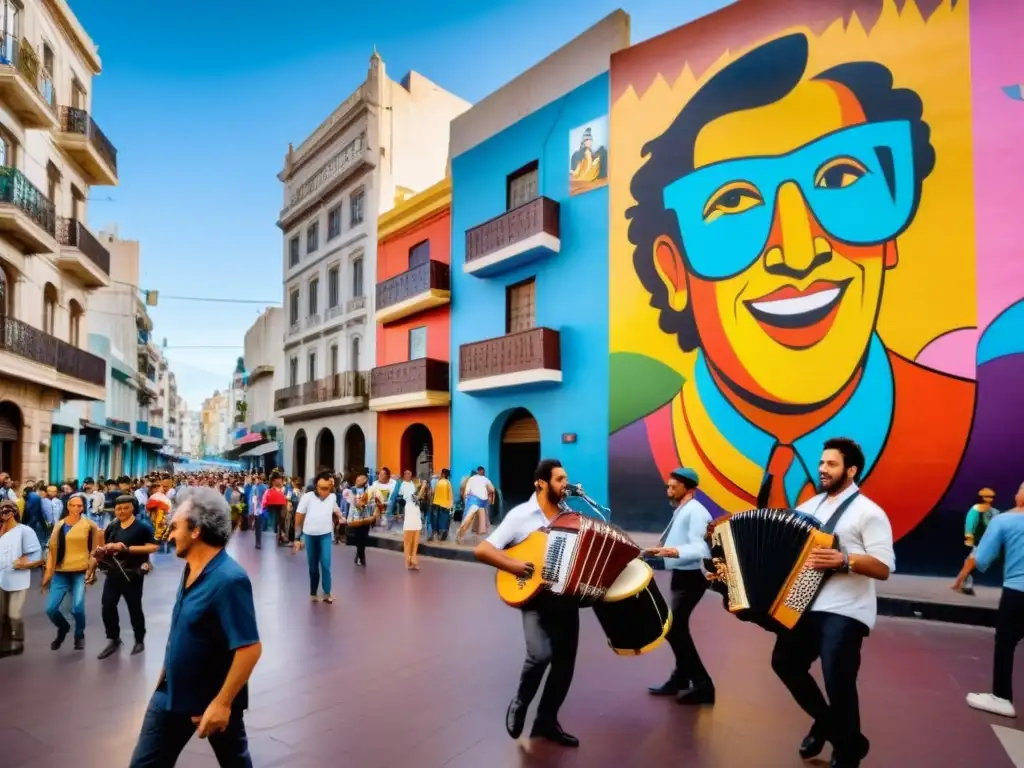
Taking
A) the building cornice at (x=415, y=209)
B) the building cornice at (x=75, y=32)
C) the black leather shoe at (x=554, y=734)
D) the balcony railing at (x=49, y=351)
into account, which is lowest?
the black leather shoe at (x=554, y=734)

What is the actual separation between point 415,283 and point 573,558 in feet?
56.7

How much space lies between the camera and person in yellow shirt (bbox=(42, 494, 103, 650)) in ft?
21.4

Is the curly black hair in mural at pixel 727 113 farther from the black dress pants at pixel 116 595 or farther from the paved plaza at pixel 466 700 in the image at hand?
the black dress pants at pixel 116 595

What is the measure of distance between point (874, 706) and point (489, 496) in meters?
11.6

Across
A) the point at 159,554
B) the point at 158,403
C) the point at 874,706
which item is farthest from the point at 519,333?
the point at 158,403

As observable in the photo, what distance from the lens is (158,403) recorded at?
6469cm

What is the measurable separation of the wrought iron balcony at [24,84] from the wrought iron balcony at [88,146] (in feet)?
4.75

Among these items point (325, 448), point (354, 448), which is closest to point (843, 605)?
point (354, 448)

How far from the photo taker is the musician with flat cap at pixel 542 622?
13.2 feet

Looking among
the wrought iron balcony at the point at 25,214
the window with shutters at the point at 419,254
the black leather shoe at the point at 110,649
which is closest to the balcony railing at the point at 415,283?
the window with shutters at the point at 419,254

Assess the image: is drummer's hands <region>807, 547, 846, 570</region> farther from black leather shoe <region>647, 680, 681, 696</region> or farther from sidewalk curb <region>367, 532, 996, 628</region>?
sidewalk curb <region>367, 532, 996, 628</region>

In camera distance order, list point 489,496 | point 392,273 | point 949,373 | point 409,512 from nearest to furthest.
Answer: point 949,373 → point 409,512 → point 489,496 → point 392,273

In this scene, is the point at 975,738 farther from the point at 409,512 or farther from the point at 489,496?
the point at 489,496

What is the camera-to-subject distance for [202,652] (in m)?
2.72
